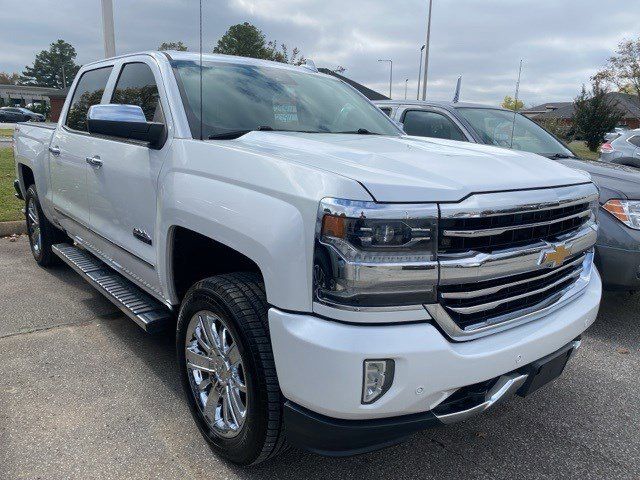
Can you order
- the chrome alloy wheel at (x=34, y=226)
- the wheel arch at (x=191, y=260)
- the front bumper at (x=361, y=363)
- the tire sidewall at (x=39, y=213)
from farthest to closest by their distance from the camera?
the chrome alloy wheel at (x=34, y=226) < the tire sidewall at (x=39, y=213) < the wheel arch at (x=191, y=260) < the front bumper at (x=361, y=363)

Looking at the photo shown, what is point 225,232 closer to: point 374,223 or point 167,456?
point 374,223

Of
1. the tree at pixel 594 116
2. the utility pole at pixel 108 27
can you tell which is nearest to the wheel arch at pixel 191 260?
the utility pole at pixel 108 27

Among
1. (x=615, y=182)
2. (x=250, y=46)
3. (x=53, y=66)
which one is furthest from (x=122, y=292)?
(x=53, y=66)

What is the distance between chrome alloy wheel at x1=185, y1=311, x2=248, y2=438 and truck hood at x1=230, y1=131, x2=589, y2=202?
0.85m

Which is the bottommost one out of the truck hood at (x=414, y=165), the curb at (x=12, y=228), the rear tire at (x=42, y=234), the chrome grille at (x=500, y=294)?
the curb at (x=12, y=228)

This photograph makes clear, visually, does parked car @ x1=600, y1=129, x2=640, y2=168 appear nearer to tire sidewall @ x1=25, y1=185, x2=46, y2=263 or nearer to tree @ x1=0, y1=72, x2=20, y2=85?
tire sidewall @ x1=25, y1=185, x2=46, y2=263

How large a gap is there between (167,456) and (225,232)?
3.83 ft

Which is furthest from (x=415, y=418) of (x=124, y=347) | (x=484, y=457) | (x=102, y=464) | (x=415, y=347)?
(x=124, y=347)

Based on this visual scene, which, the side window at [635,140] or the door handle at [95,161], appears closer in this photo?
the door handle at [95,161]

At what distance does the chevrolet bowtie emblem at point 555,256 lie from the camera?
2.22 meters

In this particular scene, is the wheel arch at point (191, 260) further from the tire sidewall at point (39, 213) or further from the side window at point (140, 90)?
the tire sidewall at point (39, 213)

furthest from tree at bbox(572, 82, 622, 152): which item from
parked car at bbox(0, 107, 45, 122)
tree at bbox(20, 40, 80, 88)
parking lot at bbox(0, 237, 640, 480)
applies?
tree at bbox(20, 40, 80, 88)

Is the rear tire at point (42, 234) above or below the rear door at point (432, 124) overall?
below

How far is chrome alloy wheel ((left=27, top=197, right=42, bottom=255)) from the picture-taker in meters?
5.37
